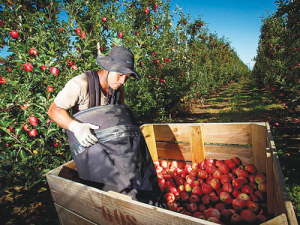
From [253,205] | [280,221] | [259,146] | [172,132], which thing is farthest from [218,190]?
[280,221]

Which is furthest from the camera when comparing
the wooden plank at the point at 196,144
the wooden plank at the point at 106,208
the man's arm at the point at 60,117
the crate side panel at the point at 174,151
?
the crate side panel at the point at 174,151

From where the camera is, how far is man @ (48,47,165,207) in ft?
4.20

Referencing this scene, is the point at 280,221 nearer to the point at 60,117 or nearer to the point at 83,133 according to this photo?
the point at 83,133

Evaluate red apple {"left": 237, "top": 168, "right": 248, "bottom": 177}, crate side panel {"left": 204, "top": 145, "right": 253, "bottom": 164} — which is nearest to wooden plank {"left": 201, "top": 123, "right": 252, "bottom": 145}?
crate side panel {"left": 204, "top": 145, "right": 253, "bottom": 164}

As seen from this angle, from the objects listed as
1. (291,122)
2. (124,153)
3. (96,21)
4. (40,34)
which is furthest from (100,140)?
(291,122)

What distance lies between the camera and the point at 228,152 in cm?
218

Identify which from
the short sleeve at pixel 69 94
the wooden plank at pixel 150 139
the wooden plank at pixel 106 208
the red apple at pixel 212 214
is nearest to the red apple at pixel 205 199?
the red apple at pixel 212 214

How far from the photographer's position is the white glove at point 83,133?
1.25 meters

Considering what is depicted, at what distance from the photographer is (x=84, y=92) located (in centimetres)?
152

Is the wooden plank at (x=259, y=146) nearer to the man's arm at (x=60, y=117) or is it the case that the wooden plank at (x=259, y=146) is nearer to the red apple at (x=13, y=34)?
the man's arm at (x=60, y=117)

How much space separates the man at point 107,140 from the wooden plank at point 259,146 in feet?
4.25

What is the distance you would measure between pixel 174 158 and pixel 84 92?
174 centimetres

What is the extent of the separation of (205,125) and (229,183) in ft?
2.48

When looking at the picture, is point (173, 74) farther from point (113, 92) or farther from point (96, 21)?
point (113, 92)
